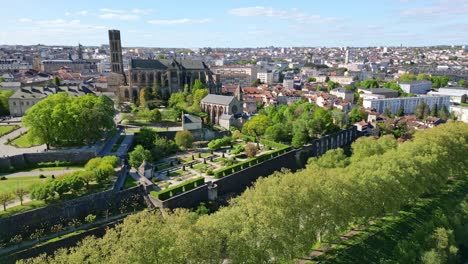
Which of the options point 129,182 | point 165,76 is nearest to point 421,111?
point 165,76

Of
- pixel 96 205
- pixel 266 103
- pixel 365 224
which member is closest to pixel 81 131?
pixel 96 205

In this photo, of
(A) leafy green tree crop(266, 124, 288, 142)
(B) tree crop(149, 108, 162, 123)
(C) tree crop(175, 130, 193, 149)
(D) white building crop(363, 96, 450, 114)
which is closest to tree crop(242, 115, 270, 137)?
(A) leafy green tree crop(266, 124, 288, 142)

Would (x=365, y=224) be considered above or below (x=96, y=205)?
below

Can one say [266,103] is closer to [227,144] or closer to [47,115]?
[227,144]

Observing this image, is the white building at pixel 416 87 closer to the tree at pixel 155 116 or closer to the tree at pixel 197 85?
the tree at pixel 197 85

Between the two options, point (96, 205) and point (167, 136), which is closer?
point (96, 205)

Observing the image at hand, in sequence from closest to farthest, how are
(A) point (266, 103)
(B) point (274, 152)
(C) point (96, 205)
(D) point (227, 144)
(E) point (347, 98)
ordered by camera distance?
(C) point (96, 205) → (B) point (274, 152) → (D) point (227, 144) → (A) point (266, 103) → (E) point (347, 98)
